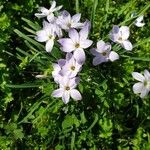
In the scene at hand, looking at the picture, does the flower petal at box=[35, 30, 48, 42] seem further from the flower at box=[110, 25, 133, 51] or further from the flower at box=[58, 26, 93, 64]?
the flower at box=[110, 25, 133, 51]

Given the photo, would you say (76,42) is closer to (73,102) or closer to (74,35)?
(74,35)

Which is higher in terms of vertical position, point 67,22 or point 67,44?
point 67,22

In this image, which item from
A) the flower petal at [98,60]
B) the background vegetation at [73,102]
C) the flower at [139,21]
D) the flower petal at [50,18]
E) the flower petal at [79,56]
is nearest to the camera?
the flower petal at [79,56]

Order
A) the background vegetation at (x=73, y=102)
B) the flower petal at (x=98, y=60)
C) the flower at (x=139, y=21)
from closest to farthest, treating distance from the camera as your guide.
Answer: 1. the flower petal at (x=98, y=60)
2. the background vegetation at (x=73, y=102)
3. the flower at (x=139, y=21)

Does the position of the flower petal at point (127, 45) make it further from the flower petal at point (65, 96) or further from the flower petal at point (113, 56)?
Result: the flower petal at point (65, 96)

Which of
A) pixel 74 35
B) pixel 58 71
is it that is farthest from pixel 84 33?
pixel 58 71

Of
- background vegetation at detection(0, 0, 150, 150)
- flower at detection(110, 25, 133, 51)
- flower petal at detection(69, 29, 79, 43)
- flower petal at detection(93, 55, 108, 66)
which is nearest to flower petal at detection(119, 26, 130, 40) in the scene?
flower at detection(110, 25, 133, 51)

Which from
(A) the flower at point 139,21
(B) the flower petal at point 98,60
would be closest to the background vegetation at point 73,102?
(A) the flower at point 139,21
